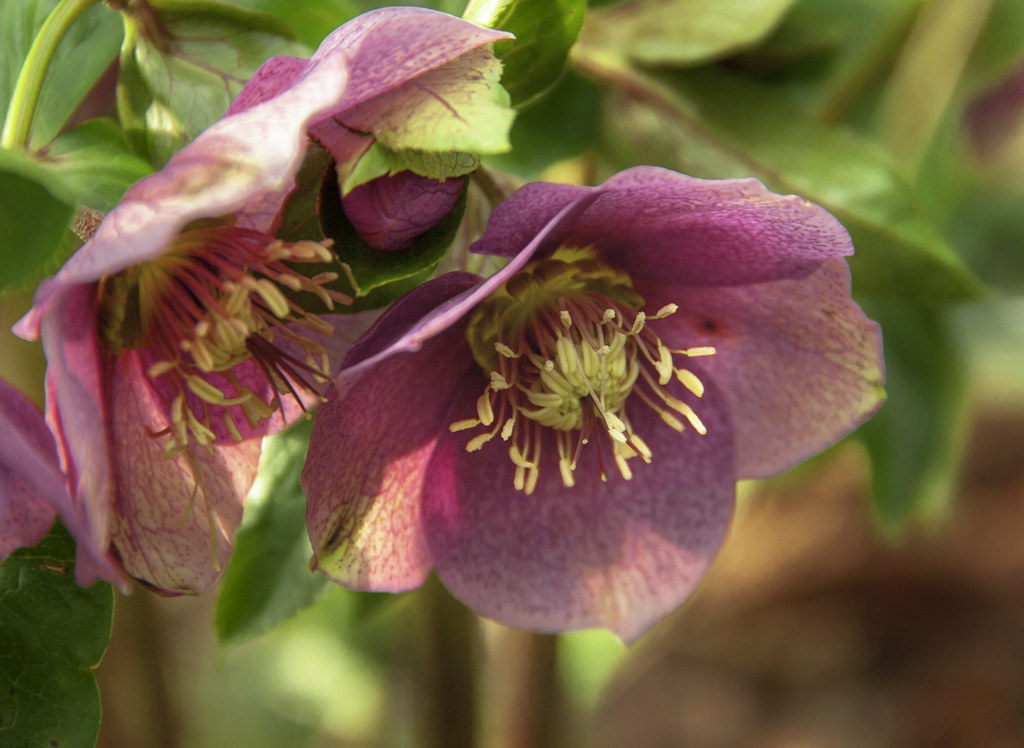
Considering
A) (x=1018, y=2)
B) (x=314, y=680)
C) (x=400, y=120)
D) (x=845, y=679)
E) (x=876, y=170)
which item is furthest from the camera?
(x=845, y=679)

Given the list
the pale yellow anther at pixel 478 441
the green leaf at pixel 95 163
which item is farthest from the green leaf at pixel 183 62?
the pale yellow anther at pixel 478 441

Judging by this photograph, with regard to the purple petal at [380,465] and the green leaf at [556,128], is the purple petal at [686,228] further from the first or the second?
the green leaf at [556,128]

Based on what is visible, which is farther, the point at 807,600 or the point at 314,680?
the point at 807,600

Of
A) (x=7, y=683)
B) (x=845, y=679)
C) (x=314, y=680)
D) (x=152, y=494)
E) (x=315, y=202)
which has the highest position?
(x=315, y=202)

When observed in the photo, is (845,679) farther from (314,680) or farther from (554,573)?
(554,573)

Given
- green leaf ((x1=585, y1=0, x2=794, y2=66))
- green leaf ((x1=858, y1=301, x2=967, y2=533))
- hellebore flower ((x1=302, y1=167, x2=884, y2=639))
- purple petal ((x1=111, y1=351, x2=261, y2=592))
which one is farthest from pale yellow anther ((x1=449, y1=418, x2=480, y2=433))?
green leaf ((x1=858, y1=301, x2=967, y2=533))

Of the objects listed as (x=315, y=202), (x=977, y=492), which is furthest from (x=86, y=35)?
(x=977, y=492)

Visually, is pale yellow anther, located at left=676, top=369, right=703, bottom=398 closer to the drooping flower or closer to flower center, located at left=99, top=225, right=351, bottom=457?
flower center, located at left=99, top=225, right=351, bottom=457
